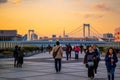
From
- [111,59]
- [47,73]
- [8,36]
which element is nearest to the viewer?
[111,59]

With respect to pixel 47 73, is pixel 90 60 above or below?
above

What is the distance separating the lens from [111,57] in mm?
14391

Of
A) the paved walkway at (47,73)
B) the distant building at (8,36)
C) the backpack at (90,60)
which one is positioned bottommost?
the paved walkway at (47,73)

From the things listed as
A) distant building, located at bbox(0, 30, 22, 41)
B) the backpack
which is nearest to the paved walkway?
the backpack

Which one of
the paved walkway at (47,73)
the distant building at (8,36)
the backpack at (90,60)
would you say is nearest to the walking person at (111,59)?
the backpack at (90,60)

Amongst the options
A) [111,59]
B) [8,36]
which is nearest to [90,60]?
[111,59]

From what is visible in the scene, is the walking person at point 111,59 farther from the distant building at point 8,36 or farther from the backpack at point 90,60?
the distant building at point 8,36

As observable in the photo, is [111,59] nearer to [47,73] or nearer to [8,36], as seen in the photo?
[47,73]

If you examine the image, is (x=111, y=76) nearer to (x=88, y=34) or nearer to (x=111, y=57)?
(x=111, y=57)

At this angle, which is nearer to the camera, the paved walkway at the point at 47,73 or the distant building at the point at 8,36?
the paved walkway at the point at 47,73

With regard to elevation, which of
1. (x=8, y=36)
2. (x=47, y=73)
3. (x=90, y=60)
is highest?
(x=8, y=36)

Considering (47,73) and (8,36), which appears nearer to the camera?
(47,73)

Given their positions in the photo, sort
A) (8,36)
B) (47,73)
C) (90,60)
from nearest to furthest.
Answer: (90,60)
(47,73)
(8,36)

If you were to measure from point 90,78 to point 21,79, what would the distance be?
9.88ft
